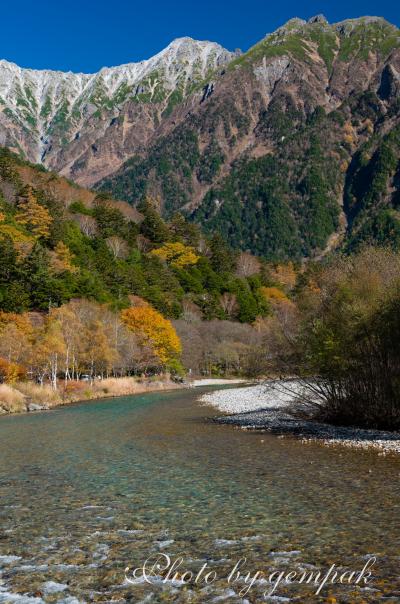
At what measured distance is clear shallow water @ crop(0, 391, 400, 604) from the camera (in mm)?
8977

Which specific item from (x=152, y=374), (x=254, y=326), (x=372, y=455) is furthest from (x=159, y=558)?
(x=254, y=326)

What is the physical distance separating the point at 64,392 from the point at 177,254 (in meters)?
83.6

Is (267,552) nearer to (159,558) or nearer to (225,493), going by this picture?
(159,558)

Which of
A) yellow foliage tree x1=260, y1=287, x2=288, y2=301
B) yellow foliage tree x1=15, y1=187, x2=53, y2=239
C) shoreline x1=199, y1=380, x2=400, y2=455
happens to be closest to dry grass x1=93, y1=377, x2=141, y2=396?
shoreline x1=199, y1=380, x2=400, y2=455

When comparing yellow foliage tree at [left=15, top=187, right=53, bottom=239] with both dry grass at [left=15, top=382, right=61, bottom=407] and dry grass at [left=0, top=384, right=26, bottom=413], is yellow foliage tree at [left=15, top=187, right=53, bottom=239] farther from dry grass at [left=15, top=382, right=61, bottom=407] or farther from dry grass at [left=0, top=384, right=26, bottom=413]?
dry grass at [left=0, top=384, right=26, bottom=413]

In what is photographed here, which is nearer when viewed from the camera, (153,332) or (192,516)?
(192,516)

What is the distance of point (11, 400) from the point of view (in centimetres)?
4412

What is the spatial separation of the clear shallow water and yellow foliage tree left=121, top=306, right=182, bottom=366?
5993cm

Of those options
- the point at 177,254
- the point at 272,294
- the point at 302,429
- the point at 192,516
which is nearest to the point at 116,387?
the point at 302,429

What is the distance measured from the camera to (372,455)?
63.7 feet

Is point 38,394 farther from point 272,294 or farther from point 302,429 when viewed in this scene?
point 272,294

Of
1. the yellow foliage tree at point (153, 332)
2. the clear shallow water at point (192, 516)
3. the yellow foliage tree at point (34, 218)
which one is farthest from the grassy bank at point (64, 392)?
the yellow foliage tree at point (34, 218)

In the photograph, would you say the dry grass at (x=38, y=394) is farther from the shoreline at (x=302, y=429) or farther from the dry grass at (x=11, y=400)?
the shoreline at (x=302, y=429)

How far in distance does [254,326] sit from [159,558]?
110075 mm
